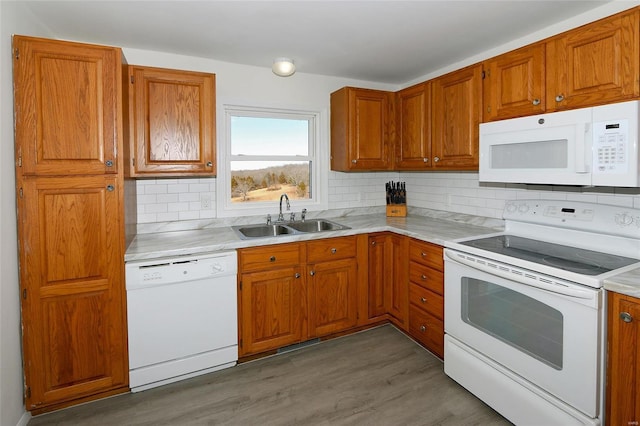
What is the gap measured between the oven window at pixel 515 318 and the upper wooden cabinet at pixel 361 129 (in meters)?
1.51

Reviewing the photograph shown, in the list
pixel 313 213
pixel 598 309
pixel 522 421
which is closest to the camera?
pixel 598 309

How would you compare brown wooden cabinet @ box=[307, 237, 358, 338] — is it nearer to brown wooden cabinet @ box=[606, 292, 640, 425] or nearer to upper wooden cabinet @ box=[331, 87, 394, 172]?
upper wooden cabinet @ box=[331, 87, 394, 172]

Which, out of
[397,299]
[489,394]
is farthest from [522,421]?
[397,299]

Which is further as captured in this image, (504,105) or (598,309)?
(504,105)

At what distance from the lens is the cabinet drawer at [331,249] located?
275 centimetres

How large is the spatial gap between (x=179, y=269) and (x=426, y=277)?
177 cm

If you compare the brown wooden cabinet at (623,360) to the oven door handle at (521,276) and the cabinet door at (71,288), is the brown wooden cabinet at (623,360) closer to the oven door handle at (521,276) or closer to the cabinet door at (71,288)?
the oven door handle at (521,276)

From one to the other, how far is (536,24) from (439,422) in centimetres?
255

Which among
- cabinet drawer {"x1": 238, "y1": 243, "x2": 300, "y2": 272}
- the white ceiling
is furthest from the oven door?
the white ceiling

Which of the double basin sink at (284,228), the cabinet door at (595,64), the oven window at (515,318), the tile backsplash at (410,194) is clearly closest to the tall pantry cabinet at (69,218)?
the tile backsplash at (410,194)

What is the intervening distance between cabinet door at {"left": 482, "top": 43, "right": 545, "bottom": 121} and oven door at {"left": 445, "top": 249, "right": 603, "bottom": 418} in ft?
3.25

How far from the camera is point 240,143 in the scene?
3.21 meters

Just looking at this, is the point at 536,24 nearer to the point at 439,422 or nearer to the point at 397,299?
the point at 397,299

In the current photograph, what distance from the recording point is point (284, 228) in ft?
10.4
